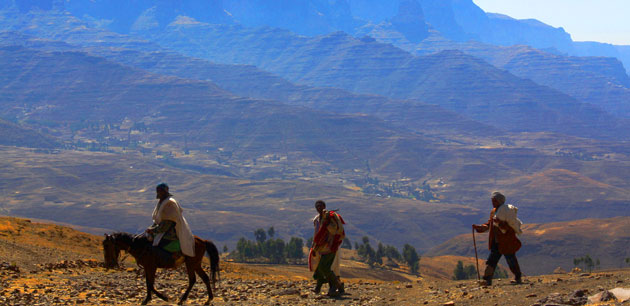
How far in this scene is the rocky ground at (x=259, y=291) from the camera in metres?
15.4

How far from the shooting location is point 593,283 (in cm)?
1672

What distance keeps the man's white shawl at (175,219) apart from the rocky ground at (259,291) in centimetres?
134

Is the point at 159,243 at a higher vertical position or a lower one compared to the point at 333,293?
higher

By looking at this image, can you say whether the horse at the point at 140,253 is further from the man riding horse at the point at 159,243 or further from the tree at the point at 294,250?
the tree at the point at 294,250

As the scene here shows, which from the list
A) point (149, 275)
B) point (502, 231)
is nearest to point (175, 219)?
point (149, 275)

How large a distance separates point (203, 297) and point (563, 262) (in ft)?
404

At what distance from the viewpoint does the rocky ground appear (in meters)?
15.4

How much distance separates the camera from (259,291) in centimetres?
2059

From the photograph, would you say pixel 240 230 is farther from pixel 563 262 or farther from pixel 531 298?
pixel 531 298

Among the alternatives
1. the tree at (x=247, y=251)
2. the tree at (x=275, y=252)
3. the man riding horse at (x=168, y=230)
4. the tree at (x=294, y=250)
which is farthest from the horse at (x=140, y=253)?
the tree at (x=294, y=250)

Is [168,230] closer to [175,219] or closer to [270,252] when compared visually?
[175,219]

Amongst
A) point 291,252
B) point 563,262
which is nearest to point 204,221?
point 563,262

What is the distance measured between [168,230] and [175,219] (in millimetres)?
311

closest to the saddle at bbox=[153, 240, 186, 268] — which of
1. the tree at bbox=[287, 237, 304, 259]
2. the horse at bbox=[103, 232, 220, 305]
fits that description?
the horse at bbox=[103, 232, 220, 305]
